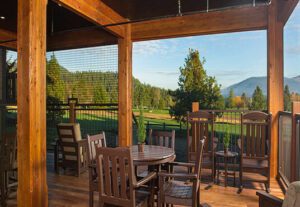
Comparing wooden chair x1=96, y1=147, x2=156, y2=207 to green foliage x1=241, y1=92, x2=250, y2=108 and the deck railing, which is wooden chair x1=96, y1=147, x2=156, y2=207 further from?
green foliage x1=241, y1=92, x2=250, y2=108

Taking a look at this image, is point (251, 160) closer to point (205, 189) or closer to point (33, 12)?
point (205, 189)

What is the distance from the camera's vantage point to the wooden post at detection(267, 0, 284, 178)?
4.32m

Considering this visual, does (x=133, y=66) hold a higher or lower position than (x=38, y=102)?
higher

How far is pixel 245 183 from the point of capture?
4.18m

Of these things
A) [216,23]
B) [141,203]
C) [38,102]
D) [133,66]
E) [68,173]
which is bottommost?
[68,173]

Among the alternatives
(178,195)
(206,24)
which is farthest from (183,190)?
(206,24)

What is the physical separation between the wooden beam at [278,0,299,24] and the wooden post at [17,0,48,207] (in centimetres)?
342

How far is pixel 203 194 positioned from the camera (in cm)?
360

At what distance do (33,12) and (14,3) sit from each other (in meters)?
2.15

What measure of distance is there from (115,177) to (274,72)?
3.61 metres

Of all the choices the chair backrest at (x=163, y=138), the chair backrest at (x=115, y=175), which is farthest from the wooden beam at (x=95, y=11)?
the chair backrest at (x=115, y=175)

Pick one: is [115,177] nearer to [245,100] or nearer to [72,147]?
[72,147]

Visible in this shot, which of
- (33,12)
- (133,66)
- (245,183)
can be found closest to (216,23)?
(133,66)

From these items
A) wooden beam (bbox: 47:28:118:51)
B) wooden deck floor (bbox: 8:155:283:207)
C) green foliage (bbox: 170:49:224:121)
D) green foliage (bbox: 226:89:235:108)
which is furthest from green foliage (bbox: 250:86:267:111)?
wooden beam (bbox: 47:28:118:51)
